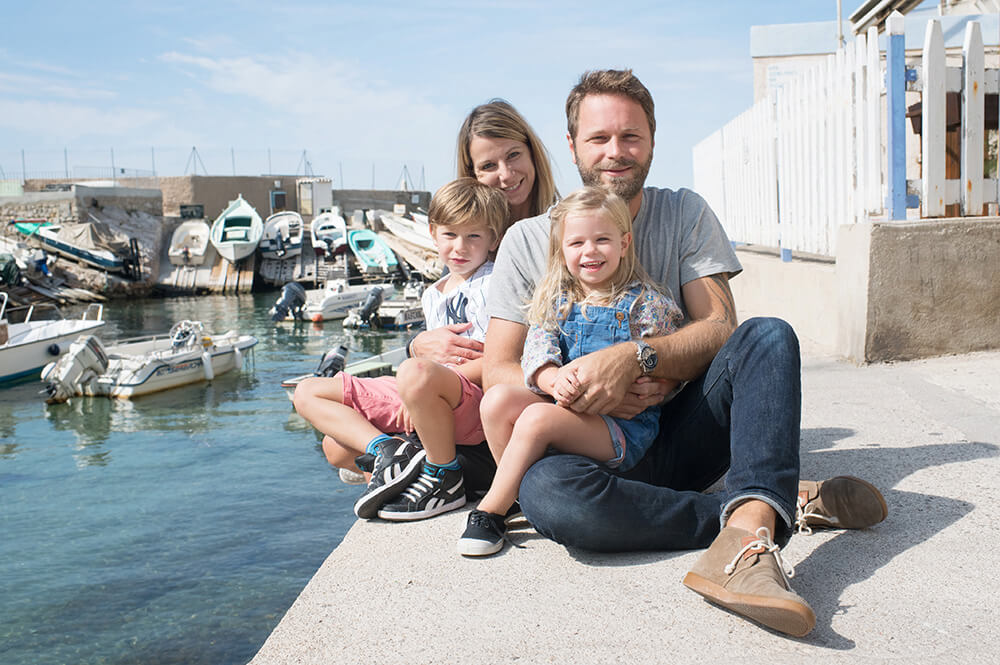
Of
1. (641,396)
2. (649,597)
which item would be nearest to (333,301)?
(641,396)

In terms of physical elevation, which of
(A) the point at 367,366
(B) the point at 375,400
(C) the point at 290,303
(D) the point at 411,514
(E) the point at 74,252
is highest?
(E) the point at 74,252

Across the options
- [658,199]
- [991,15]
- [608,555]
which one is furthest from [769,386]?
[991,15]

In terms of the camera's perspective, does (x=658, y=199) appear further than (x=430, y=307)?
No

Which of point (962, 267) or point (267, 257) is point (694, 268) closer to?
point (962, 267)

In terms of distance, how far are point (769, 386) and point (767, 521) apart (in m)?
0.35

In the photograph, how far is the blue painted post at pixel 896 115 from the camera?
5.15 meters

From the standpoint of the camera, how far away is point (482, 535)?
2.42 metres

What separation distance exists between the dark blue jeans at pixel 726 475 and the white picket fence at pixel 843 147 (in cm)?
341

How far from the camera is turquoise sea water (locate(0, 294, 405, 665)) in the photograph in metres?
5.61

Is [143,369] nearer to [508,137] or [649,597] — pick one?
[508,137]

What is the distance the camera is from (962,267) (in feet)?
16.0

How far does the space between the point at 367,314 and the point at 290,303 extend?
2.67 meters

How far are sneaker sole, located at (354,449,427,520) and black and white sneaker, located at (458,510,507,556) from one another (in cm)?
42

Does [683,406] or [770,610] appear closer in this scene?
[770,610]
